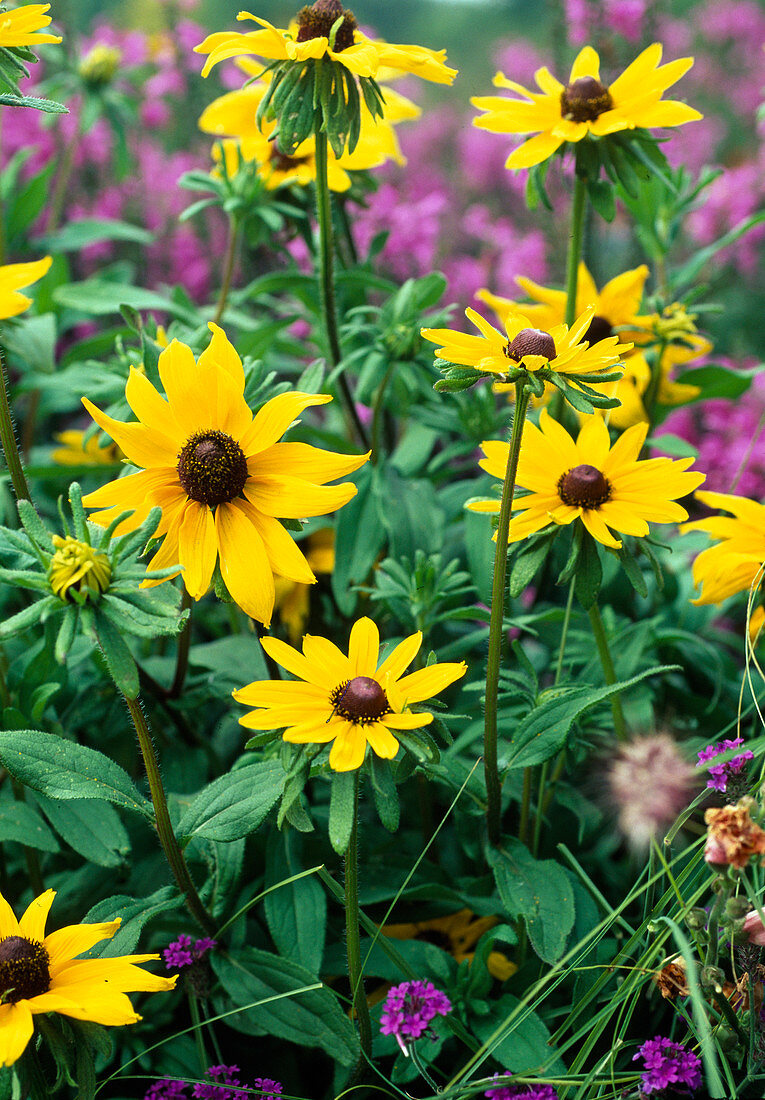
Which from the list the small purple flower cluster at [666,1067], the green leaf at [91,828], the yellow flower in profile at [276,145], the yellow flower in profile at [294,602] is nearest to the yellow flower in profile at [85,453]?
the yellow flower in profile at [294,602]

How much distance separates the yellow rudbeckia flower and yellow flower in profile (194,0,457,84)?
0.56 metres

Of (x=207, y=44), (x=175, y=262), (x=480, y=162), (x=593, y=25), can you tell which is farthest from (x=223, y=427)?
(x=480, y=162)

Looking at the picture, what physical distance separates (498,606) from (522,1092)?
1.52ft

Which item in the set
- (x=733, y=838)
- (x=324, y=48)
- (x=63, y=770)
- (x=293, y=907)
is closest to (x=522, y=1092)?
(x=293, y=907)

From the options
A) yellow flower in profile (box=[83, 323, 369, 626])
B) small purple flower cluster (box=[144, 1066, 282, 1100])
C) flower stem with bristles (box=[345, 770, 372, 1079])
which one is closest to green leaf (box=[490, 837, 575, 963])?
flower stem with bristles (box=[345, 770, 372, 1079])

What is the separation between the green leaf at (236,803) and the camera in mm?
853

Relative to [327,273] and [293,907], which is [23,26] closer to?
[327,273]

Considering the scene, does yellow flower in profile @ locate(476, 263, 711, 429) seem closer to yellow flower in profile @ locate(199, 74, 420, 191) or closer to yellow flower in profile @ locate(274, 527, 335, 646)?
yellow flower in profile @ locate(199, 74, 420, 191)

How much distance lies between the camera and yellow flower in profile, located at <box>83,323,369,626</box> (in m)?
0.81

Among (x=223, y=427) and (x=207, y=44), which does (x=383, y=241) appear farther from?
(x=223, y=427)

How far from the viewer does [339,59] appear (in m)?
0.98

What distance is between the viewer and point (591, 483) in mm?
934

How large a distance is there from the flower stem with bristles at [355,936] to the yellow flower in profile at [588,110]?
801 mm

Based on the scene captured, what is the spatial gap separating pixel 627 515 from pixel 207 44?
0.67m
